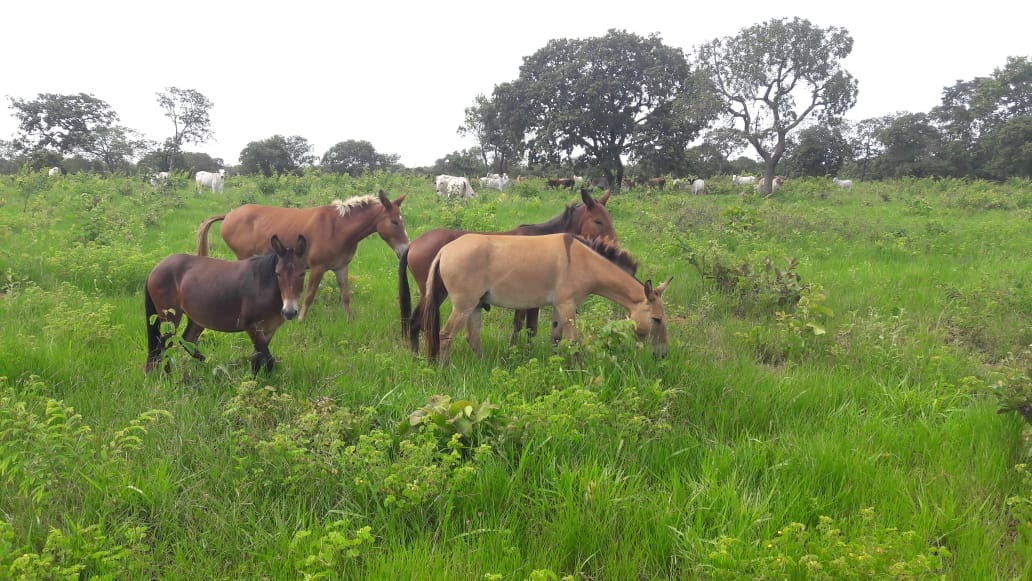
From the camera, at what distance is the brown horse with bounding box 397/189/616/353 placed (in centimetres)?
635

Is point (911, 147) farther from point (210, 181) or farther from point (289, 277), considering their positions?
point (289, 277)

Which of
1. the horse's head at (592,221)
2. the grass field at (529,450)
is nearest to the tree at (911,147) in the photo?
the grass field at (529,450)

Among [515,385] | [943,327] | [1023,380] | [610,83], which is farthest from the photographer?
[610,83]

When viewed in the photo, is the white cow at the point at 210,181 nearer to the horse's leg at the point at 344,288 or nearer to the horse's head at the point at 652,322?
the horse's leg at the point at 344,288

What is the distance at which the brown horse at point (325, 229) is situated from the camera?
25.4ft

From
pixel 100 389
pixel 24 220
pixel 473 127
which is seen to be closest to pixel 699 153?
pixel 473 127

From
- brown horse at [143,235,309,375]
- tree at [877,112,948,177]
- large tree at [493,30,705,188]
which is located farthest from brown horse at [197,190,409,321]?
tree at [877,112,948,177]

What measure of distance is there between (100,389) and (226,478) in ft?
6.90

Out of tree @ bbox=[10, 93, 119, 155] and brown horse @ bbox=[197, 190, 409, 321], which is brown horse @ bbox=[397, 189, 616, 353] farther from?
tree @ bbox=[10, 93, 119, 155]

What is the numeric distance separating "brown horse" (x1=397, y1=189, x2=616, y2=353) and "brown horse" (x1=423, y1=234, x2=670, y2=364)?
1.56ft

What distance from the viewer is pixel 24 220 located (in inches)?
436

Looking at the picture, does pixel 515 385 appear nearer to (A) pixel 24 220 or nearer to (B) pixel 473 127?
(A) pixel 24 220

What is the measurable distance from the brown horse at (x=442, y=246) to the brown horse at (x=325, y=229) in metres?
1.23

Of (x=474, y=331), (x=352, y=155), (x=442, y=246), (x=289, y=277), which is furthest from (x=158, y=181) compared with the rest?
(x=352, y=155)
